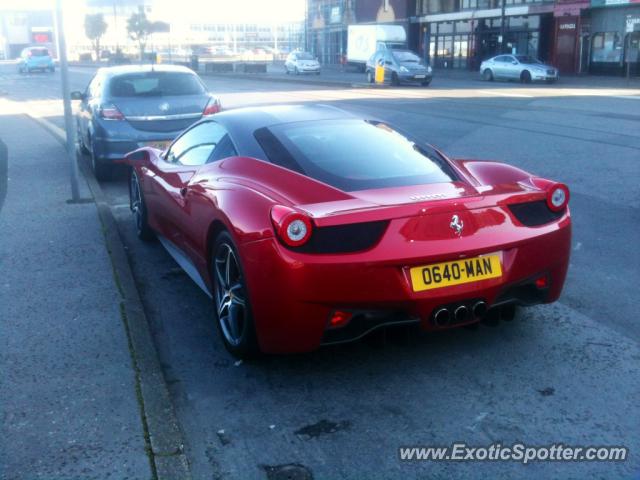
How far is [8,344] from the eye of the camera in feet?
14.6

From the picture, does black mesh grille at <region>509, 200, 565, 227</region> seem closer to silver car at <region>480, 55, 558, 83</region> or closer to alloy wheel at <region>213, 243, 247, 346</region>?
alloy wheel at <region>213, 243, 247, 346</region>

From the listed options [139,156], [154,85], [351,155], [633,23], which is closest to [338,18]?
[633,23]

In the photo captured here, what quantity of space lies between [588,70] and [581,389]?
39.8 m

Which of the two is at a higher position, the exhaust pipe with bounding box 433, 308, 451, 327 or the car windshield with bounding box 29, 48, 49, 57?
the car windshield with bounding box 29, 48, 49, 57

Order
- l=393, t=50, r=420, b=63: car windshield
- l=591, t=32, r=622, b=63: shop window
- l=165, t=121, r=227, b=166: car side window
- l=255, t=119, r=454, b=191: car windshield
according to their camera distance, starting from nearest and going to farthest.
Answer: l=255, t=119, r=454, b=191: car windshield < l=165, t=121, r=227, b=166: car side window < l=393, t=50, r=420, b=63: car windshield < l=591, t=32, r=622, b=63: shop window

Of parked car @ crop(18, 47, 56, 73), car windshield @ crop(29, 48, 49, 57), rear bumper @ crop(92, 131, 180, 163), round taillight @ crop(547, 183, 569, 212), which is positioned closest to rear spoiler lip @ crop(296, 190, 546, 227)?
round taillight @ crop(547, 183, 569, 212)

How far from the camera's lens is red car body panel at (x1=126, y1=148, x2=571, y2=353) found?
371cm

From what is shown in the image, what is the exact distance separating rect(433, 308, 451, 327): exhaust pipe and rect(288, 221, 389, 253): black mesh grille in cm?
49

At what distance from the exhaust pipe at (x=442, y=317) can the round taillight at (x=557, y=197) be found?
0.96m

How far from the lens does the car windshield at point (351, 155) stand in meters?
4.35

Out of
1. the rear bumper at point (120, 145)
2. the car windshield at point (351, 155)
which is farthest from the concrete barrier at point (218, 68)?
the car windshield at point (351, 155)

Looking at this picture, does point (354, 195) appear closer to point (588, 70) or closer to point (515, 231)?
point (515, 231)

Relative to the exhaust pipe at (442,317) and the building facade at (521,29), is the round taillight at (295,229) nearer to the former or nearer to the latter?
the exhaust pipe at (442,317)

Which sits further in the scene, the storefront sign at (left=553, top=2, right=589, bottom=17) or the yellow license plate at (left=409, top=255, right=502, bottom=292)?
the storefront sign at (left=553, top=2, right=589, bottom=17)
